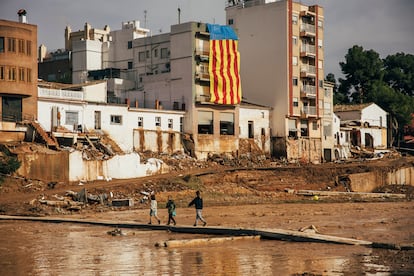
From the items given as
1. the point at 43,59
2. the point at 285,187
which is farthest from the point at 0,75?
the point at 43,59

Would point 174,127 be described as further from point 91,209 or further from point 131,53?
point 91,209

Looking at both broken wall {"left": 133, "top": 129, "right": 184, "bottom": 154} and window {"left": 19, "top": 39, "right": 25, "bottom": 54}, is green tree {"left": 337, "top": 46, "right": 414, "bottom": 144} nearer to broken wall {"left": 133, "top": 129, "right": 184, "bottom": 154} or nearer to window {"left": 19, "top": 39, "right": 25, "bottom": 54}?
broken wall {"left": 133, "top": 129, "right": 184, "bottom": 154}

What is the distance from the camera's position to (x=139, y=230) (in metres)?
38.2

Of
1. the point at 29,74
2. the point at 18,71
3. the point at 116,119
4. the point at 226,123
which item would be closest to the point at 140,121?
the point at 116,119

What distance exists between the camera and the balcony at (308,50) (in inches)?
3327

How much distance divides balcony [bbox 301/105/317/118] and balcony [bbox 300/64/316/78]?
134 inches

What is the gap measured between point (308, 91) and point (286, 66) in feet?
16.1

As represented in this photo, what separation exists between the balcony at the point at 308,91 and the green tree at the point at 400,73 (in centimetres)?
3632

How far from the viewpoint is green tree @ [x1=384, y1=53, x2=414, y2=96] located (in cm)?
11975

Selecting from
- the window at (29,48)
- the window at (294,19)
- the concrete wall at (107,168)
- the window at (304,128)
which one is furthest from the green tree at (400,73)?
the window at (29,48)

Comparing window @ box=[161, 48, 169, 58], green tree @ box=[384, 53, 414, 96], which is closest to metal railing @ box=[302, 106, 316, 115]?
window @ box=[161, 48, 169, 58]

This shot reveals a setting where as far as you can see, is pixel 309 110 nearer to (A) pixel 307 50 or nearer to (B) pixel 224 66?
(A) pixel 307 50

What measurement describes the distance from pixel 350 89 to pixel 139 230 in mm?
83427

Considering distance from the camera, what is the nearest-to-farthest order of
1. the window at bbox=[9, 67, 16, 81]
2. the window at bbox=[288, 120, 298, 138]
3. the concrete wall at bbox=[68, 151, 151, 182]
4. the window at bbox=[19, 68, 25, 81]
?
1. the concrete wall at bbox=[68, 151, 151, 182]
2. the window at bbox=[9, 67, 16, 81]
3. the window at bbox=[19, 68, 25, 81]
4. the window at bbox=[288, 120, 298, 138]
